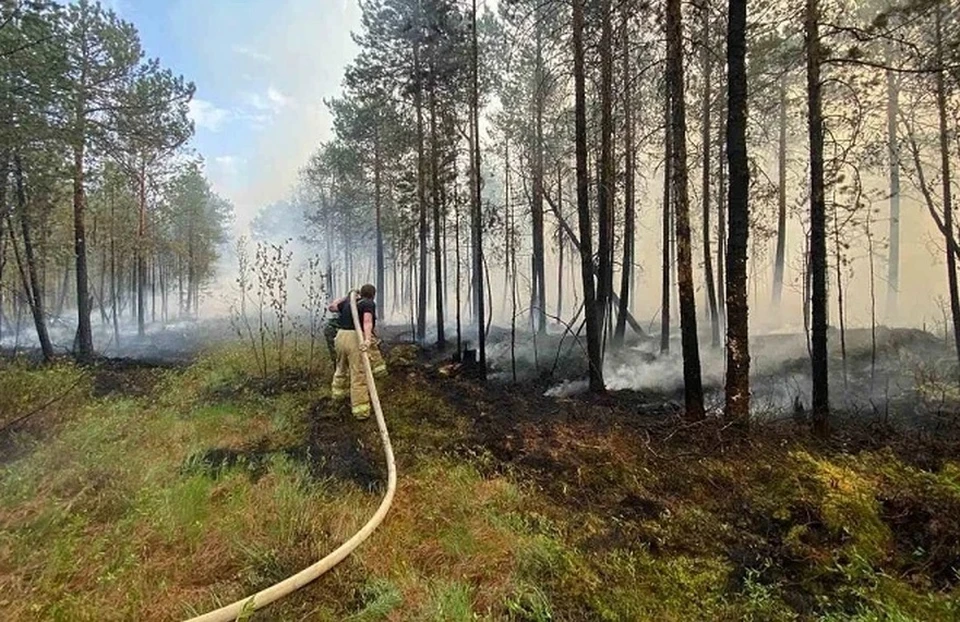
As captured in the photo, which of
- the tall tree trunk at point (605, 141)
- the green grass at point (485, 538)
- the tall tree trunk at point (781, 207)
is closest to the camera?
the green grass at point (485, 538)

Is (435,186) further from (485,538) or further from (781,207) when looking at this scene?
(485,538)

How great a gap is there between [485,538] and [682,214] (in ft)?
15.0

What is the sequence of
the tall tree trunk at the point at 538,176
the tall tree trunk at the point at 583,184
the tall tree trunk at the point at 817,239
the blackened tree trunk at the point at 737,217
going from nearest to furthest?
the blackened tree trunk at the point at 737,217 < the tall tree trunk at the point at 817,239 < the tall tree trunk at the point at 583,184 < the tall tree trunk at the point at 538,176

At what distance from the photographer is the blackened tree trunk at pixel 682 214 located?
604 cm

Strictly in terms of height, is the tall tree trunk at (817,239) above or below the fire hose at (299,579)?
above

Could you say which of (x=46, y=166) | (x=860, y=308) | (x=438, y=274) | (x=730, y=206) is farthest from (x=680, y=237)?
(x=860, y=308)

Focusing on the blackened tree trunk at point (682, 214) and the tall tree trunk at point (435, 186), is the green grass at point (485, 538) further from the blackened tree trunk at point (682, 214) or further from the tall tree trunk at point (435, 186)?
the tall tree trunk at point (435, 186)

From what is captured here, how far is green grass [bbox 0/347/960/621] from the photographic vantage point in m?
2.84

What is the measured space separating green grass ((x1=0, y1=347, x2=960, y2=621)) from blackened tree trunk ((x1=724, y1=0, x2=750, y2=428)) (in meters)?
0.69

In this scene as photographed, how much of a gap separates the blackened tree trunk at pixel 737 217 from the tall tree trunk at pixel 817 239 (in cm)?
123

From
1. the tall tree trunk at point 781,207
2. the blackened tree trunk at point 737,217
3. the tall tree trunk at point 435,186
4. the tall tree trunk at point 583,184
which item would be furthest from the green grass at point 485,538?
the tall tree trunk at point 781,207

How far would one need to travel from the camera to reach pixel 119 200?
2675 cm

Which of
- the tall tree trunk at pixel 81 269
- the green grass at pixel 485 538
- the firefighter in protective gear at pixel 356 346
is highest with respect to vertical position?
the tall tree trunk at pixel 81 269

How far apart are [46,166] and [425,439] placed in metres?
10.8
